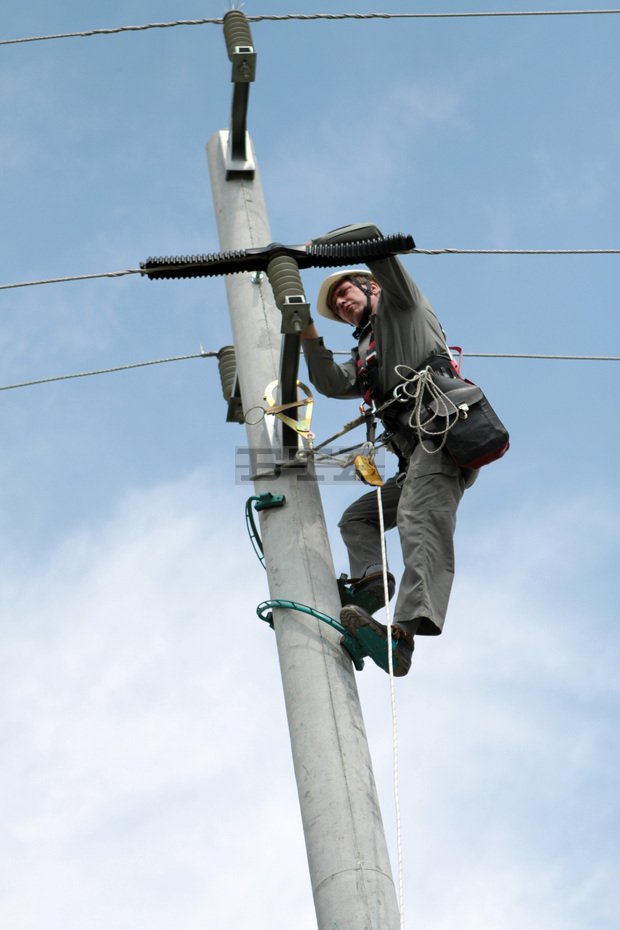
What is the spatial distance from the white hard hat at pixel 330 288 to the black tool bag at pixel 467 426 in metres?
0.84

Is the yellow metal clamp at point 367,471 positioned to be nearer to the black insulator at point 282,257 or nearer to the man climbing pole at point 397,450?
the man climbing pole at point 397,450

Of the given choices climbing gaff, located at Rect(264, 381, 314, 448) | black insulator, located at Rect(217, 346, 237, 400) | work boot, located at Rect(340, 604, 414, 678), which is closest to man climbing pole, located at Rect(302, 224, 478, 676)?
work boot, located at Rect(340, 604, 414, 678)

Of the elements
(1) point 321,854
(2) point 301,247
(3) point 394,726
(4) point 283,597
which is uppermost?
(2) point 301,247

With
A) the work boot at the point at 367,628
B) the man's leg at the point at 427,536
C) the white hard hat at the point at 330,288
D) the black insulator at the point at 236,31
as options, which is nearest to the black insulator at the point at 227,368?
the white hard hat at the point at 330,288

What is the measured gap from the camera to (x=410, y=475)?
4402 millimetres

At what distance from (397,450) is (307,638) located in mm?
1153

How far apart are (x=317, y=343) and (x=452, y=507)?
37.9 inches

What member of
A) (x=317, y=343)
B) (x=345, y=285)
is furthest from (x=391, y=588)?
(x=345, y=285)

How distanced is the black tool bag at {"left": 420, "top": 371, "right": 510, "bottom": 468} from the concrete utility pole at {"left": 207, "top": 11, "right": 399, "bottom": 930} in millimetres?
531

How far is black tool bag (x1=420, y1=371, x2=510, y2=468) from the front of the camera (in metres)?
4.30

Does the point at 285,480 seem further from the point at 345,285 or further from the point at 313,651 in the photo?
the point at 345,285

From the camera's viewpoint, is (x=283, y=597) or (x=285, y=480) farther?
(x=285, y=480)

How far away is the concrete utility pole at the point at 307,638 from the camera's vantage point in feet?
10.8

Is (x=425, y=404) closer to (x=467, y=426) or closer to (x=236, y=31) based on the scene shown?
(x=467, y=426)
